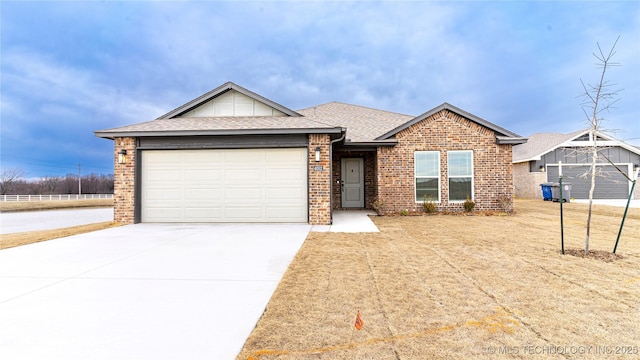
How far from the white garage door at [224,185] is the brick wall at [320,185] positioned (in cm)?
33

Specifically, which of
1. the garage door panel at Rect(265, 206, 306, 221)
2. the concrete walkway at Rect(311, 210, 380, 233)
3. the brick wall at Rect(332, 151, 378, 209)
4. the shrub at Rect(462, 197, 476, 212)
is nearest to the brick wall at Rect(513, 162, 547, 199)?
the shrub at Rect(462, 197, 476, 212)

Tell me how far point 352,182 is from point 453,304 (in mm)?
9729

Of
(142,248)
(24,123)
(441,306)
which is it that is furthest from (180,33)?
(24,123)

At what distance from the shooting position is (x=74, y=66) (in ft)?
125

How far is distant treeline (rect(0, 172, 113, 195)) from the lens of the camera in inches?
1797

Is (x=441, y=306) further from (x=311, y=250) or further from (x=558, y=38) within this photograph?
(x=558, y=38)

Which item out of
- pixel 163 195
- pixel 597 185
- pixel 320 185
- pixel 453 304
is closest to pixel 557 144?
pixel 597 185

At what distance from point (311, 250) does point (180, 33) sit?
22243mm

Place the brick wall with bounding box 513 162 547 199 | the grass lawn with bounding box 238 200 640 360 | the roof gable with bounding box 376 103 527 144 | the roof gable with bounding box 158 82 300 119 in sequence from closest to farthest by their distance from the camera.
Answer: the grass lawn with bounding box 238 200 640 360
the roof gable with bounding box 158 82 300 119
the roof gable with bounding box 376 103 527 144
the brick wall with bounding box 513 162 547 199

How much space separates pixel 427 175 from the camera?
36.5ft

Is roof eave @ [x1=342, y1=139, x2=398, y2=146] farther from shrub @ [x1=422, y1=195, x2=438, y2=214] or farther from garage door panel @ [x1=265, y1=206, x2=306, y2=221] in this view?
garage door panel @ [x1=265, y1=206, x2=306, y2=221]

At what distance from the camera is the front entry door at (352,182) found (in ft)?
41.4

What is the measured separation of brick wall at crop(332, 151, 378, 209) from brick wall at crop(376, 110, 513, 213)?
123 centimetres

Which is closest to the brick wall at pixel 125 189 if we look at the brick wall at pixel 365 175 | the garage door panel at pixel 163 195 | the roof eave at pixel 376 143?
the garage door panel at pixel 163 195
